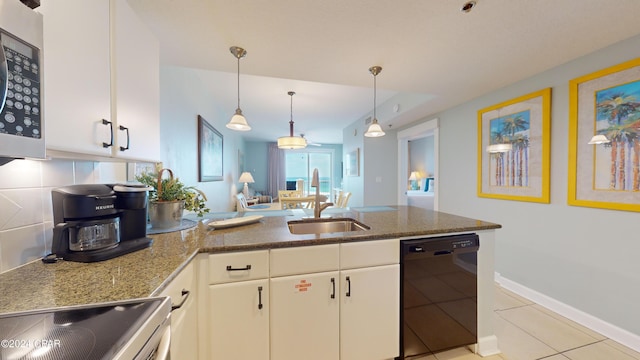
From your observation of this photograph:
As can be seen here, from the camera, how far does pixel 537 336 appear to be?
67.1 inches

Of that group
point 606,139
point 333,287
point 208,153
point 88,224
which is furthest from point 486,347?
point 208,153

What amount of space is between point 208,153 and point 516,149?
3829 mm

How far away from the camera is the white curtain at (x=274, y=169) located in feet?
25.3

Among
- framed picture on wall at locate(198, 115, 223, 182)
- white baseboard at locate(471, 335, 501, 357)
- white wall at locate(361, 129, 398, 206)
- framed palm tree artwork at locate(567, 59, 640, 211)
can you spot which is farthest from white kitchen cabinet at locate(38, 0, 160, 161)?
white wall at locate(361, 129, 398, 206)

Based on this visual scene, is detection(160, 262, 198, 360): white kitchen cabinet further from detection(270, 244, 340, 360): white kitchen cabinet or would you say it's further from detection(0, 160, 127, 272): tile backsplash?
detection(0, 160, 127, 272): tile backsplash

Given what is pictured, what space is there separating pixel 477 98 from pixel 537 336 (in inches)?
99.8

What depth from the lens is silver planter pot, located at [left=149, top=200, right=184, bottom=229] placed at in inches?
52.9

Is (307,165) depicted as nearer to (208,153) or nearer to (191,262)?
(208,153)

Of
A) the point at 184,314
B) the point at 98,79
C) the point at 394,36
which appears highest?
the point at 394,36

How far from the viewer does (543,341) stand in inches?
65.1

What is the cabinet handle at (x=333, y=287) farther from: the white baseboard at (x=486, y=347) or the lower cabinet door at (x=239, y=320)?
the white baseboard at (x=486, y=347)

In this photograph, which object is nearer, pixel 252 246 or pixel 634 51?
pixel 252 246

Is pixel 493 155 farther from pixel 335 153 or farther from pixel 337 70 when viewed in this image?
pixel 335 153

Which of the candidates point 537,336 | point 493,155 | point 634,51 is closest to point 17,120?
point 537,336
